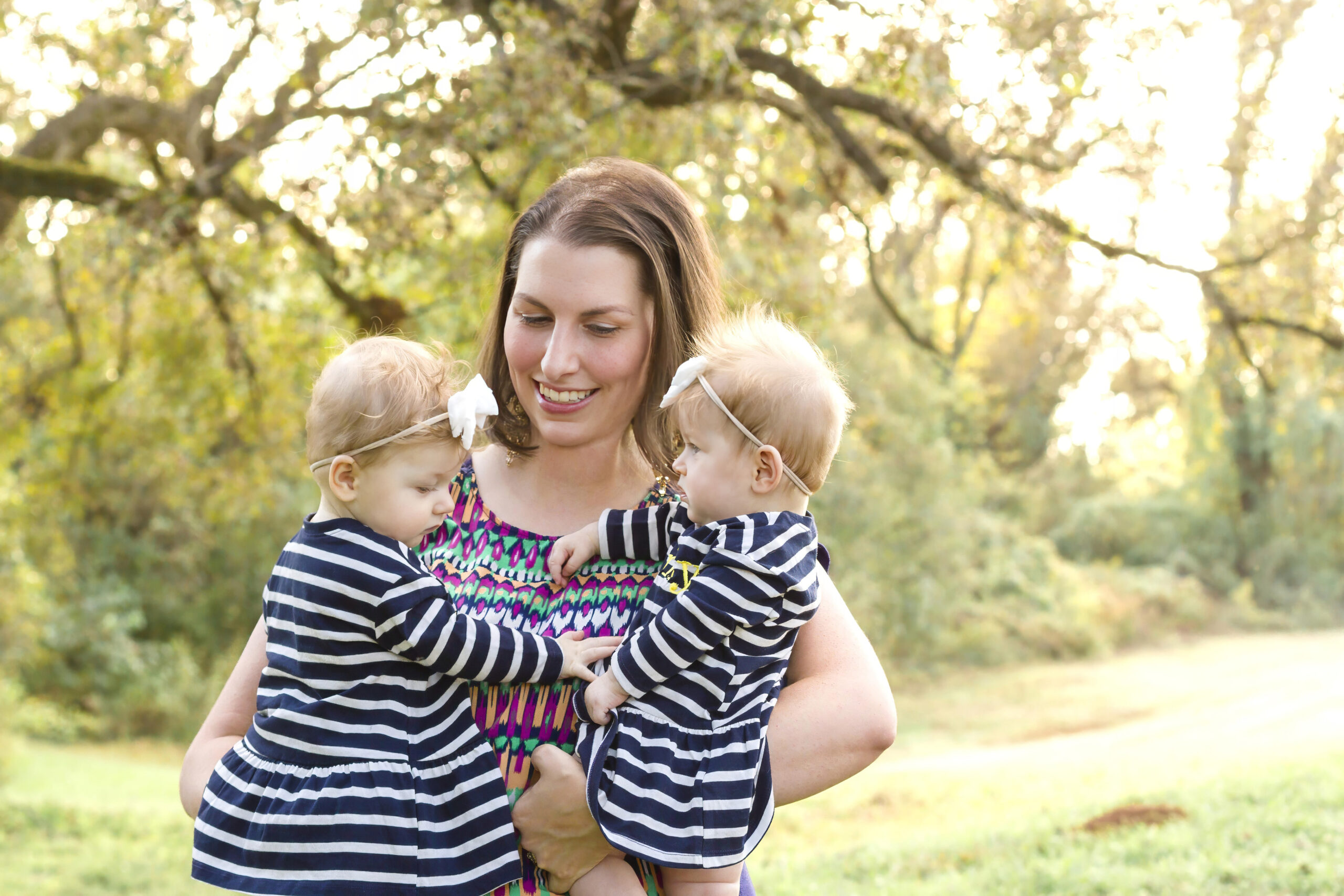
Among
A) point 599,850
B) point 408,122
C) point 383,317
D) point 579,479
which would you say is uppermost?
point 408,122

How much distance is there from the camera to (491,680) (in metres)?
1.80

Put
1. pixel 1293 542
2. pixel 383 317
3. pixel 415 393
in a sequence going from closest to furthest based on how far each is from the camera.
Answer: pixel 415 393 → pixel 383 317 → pixel 1293 542

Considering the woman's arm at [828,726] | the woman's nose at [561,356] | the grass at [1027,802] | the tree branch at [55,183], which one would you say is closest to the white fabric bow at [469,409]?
the woman's nose at [561,356]

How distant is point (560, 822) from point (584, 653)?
0.26 m

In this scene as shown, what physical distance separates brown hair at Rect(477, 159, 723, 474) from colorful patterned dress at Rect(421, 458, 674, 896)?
0.46 ft

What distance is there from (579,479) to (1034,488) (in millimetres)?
18230

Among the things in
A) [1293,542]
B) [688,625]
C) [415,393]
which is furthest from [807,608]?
[1293,542]

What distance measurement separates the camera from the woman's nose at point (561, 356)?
1.96 metres

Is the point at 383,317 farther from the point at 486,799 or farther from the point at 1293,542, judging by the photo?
the point at 1293,542

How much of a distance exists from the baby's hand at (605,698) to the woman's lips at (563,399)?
1.57ft

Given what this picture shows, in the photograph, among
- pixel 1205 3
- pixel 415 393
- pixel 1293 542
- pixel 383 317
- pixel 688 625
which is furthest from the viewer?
pixel 1293 542

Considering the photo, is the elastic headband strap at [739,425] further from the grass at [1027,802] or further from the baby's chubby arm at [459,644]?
the grass at [1027,802]

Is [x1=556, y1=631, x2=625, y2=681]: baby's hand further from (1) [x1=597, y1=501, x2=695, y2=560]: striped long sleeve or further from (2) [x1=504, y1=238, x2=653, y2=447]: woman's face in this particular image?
(2) [x1=504, y1=238, x2=653, y2=447]: woman's face

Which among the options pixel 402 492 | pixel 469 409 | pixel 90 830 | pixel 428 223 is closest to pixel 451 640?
pixel 402 492
